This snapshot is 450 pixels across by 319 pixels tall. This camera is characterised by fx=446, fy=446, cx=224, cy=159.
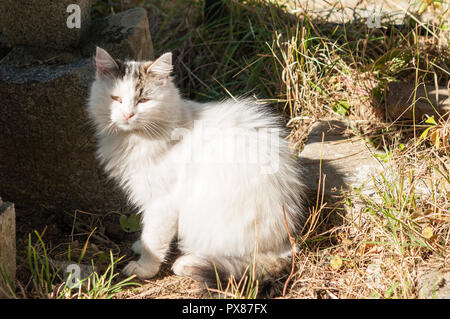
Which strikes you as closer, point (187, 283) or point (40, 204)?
point (187, 283)

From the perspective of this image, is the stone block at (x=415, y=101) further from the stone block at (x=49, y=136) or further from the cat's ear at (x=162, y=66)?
the stone block at (x=49, y=136)

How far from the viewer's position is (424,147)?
9.54 feet

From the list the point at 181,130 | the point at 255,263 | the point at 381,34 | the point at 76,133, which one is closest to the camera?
the point at 255,263

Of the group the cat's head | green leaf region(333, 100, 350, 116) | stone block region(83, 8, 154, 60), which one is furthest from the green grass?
A: green leaf region(333, 100, 350, 116)

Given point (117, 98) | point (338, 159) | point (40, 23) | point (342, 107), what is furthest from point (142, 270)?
point (342, 107)

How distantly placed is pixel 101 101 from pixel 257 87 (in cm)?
162

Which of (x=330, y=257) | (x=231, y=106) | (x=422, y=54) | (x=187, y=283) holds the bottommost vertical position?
(x=187, y=283)

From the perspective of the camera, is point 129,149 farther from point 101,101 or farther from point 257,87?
point 257,87

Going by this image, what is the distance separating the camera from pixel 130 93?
230 cm

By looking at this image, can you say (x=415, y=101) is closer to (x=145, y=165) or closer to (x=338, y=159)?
(x=338, y=159)

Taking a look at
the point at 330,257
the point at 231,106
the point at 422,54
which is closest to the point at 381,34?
the point at 422,54

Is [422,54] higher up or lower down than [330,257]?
higher up

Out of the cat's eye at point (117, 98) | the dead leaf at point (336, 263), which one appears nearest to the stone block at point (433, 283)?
the dead leaf at point (336, 263)
